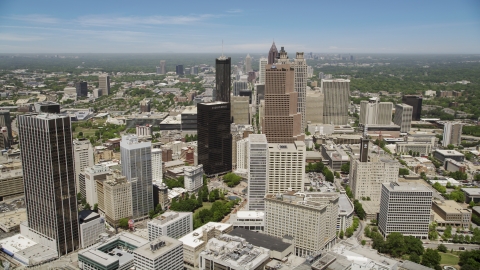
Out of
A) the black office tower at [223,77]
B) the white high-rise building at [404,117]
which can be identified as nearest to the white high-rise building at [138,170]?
the black office tower at [223,77]

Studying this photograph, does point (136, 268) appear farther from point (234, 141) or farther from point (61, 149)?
point (234, 141)

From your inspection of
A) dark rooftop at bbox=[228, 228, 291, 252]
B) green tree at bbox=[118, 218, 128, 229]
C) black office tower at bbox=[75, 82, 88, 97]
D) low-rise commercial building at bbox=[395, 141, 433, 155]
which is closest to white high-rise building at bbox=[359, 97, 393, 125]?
low-rise commercial building at bbox=[395, 141, 433, 155]

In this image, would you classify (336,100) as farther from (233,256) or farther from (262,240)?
(233,256)

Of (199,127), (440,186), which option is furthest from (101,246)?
(440,186)

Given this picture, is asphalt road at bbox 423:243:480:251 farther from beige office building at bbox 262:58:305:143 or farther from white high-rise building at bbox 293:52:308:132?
white high-rise building at bbox 293:52:308:132

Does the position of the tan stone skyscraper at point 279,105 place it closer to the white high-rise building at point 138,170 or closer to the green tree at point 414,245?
the white high-rise building at point 138,170

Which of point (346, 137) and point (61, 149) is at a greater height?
point (61, 149)
